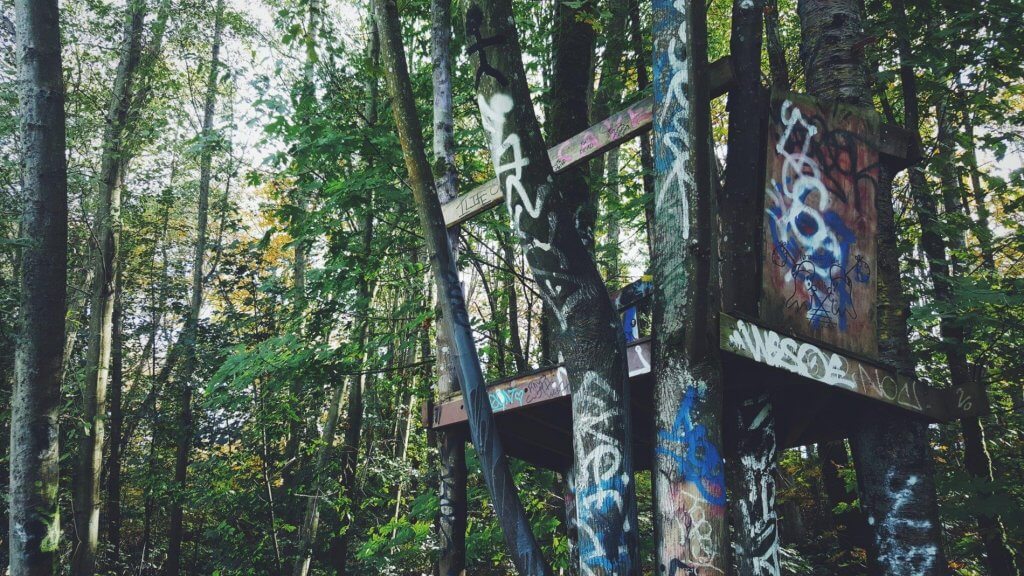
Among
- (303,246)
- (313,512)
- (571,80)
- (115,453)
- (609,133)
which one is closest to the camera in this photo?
(609,133)

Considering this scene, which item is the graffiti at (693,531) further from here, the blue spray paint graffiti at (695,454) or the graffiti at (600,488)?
the graffiti at (600,488)

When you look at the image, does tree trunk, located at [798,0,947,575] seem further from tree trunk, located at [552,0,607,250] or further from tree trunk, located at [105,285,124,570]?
tree trunk, located at [105,285,124,570]

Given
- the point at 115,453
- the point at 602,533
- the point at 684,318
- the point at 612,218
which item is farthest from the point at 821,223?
the point at 115,453

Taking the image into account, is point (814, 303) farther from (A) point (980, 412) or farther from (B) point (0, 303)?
(B) point (0, 303)

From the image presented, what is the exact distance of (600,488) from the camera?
2867 millimetres

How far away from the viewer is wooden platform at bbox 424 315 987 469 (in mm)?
3473

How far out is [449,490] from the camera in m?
4.48

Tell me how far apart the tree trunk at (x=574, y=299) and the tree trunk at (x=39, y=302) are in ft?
13.4

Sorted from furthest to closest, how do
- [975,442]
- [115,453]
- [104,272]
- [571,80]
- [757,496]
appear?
[115,453] → [104,272] → [975,442] → [571,80] → [757,496]

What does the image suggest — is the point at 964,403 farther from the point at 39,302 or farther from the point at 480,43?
the point at 39,302

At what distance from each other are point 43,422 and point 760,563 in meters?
5.26

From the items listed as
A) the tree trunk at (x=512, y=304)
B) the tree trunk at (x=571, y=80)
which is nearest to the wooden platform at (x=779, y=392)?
the tree trunk at (x=571, y=80)

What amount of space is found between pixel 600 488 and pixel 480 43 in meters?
2.34

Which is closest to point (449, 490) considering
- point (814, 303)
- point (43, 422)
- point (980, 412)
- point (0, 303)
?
point (814, 303)
